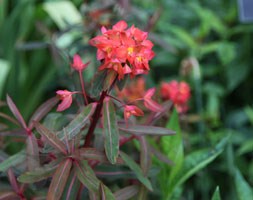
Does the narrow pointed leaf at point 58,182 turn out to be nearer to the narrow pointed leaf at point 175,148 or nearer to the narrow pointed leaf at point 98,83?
the narrow pointed leaf at point 98,83

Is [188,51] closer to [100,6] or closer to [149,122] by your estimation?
[100,6]

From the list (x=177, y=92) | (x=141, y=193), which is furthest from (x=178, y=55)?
(x=141, y=193)

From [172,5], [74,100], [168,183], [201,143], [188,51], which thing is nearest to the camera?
[74,100]

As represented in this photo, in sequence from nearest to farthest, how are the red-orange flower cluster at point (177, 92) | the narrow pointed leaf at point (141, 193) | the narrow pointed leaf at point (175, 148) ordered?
the narrow pointed leaf at point (141, 193)
the narrow pointed leaf at point (175, 148)
the red-orange flower cluster at point (177, 92)

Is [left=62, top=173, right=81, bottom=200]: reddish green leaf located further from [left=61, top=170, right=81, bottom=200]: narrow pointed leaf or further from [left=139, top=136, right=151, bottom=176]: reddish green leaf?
[left=139, top=136, right=151, bottom=176]: reddish green leaf

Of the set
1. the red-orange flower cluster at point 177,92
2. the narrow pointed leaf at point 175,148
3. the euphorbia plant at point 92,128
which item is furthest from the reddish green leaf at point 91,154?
the red-orange flower cluster at point 177,92

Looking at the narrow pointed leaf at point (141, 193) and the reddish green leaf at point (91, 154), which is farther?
the narrow pointed leaf at point (141, 193)

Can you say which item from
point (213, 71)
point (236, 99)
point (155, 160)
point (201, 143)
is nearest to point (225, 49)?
point (213, 71)

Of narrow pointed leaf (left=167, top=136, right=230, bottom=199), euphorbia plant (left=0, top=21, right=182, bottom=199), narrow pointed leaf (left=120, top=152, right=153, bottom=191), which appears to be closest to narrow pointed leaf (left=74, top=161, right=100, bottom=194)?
euphorbia plant (left=0, top=21, right=182, bottom=199)
